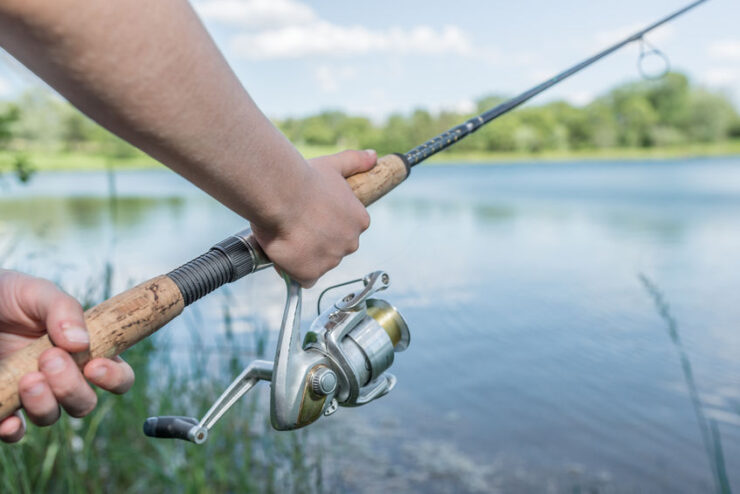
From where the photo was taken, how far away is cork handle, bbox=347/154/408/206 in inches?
45.8

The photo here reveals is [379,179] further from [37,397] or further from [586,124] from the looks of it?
[586,124]

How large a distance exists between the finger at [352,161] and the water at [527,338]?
→ 0.98 m

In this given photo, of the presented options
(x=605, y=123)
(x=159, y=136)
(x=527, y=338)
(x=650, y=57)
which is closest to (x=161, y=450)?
(x=159, y=136)

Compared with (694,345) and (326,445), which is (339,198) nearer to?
(326,445)

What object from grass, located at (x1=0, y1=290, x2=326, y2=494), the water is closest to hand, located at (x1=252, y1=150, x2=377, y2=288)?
the water

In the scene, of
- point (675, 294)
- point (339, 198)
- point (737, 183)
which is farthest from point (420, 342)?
point (737, 183)

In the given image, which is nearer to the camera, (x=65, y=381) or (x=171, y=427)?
(x=65, y=381)

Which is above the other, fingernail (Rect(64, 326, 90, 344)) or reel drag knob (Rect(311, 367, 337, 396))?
fingernail (Rect(64, 326, 90, 344))

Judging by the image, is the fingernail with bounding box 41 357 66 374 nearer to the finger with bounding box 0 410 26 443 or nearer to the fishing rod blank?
the finger with bounding box 0 410 26 443

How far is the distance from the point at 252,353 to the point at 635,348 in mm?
2806

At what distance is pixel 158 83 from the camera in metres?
0.64

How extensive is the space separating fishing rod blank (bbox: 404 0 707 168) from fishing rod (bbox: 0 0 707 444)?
0.04m

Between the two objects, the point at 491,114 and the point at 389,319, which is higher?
the point at 491,114

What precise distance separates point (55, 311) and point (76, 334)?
5 centimetres
